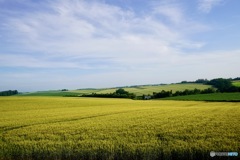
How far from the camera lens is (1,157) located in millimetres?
13117

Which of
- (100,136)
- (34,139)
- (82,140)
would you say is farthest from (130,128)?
(34,139)

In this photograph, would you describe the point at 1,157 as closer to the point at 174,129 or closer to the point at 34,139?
the point at 34,139

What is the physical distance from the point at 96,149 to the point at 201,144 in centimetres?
536

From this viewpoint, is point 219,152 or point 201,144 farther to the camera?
point 201,144

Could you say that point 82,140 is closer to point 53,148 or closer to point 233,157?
point 53,148

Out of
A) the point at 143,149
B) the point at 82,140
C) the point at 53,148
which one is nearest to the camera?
the point at 143,149

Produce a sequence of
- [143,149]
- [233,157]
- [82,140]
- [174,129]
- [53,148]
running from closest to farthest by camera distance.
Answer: [233,157] → [143,149] → [53,148] → [82,140] → [174,129]

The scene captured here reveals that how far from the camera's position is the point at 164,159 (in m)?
12.1

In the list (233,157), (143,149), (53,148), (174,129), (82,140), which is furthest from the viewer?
(174,129)

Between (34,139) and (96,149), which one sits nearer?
(96,149)

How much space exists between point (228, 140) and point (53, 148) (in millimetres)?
9268

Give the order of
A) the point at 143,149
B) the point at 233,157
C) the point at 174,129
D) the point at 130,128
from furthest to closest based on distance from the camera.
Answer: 1. the point at 130,128
2. the point at 174,129
3. the point at 143,149
4. the point at 233,157

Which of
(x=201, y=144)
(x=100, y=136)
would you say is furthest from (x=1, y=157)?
(x=201, y=144)

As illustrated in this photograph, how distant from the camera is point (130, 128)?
58.9 feet
